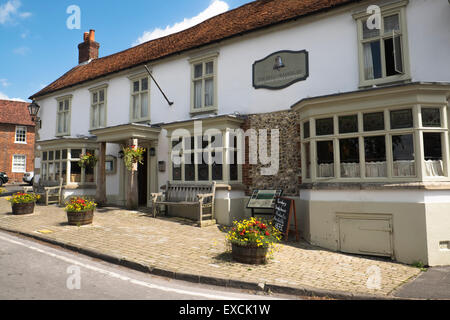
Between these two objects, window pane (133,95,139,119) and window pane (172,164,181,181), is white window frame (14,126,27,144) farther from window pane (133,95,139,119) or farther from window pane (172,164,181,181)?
window pane (172,164,181,181)

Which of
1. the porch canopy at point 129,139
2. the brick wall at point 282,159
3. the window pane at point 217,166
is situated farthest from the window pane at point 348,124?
the porch canopy at point 129,139

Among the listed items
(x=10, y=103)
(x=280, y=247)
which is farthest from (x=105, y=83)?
(x=10, y=103)

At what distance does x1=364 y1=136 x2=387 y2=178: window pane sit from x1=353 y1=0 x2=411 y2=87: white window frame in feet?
6.94

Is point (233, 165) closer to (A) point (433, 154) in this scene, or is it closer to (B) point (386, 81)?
(B) point (386, 81)

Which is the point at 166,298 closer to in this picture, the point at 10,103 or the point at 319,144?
the point at 319,144

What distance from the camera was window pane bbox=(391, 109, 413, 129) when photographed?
6898 mm

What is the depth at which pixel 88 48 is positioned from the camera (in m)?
19.9

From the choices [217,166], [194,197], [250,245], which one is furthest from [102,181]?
[250,245]

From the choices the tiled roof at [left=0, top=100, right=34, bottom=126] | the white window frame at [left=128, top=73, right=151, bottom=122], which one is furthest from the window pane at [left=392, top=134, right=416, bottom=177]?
the tiled roof at [left=0, top=100, right=34, bottom=126]

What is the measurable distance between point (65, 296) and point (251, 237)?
3218 mm

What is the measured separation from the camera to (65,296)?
13.2 feet

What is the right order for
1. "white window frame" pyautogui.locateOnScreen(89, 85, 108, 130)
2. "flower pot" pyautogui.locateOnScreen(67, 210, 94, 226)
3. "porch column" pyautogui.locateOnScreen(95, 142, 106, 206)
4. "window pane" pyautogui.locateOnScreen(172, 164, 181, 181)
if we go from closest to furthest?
"flower pot" pyautogui.locateOnScreen(67, 210, 94, 226)
"window pane" pyautogui.locateOnScreen(172, 164, 181, 181)
"porch column" pyautogui.locateOnScreen(95, 142, 106, 206)
"white window frame" pyautogui.locateOnScreen(89, 85, 108, 130)

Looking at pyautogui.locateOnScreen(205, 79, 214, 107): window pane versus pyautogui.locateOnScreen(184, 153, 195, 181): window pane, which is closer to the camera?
pyautogui.locateOnScreen(184, 153, 195, 181): window pane

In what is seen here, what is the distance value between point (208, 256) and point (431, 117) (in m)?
5.90
